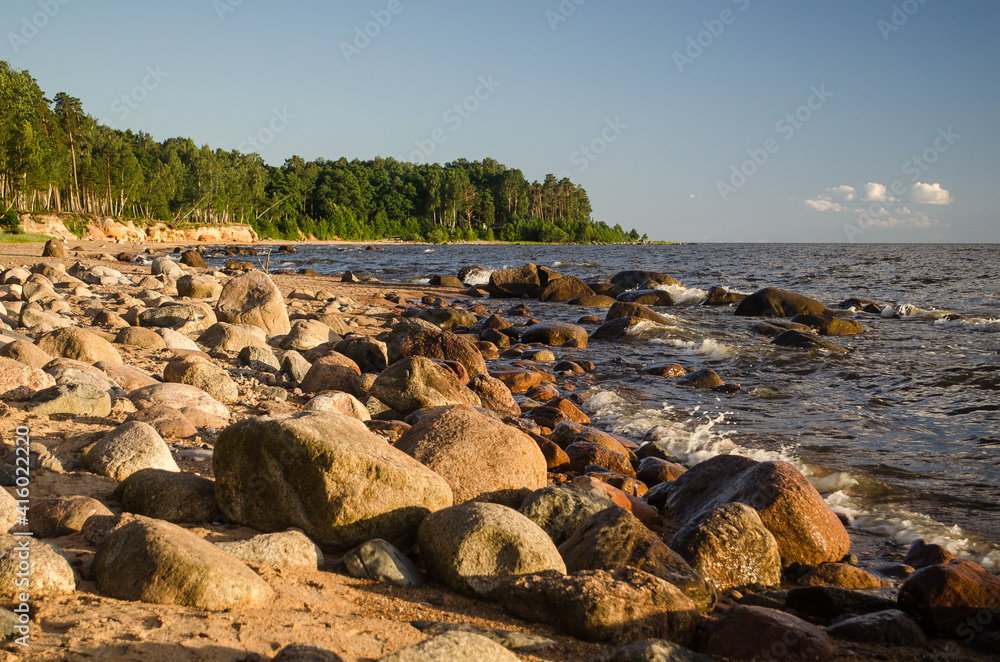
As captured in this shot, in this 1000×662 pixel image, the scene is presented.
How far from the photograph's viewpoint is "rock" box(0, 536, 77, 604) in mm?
2520

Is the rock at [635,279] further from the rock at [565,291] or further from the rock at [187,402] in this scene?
the rock at [187,402]

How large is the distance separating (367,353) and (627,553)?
6.29 m

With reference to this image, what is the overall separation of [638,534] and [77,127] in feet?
225

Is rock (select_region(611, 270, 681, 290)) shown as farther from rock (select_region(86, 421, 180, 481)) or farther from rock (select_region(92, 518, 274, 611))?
rock (select_region(92, 518, 274, 611))

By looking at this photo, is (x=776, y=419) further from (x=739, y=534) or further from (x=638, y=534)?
(x=638, y=534)

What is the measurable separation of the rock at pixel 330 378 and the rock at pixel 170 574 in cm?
457

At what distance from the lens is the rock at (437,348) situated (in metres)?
9.16

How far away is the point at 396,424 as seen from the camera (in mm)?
6059

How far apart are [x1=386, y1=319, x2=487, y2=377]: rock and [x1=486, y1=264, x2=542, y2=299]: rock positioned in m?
14.8

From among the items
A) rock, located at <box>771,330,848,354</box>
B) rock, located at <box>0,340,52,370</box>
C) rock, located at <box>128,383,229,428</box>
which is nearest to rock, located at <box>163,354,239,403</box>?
rock, located at <box>128,383,229,428</box>

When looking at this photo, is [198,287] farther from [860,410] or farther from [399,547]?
[860,410]

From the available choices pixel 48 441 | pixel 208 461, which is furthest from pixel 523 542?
pixel 48 441

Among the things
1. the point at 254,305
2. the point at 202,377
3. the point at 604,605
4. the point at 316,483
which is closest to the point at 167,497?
the point at 316,483

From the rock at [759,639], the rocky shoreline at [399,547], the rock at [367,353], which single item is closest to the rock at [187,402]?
the rocky shoreline at [399,547]
